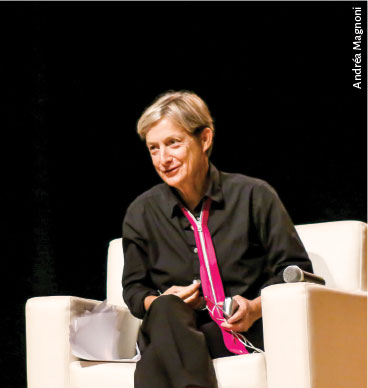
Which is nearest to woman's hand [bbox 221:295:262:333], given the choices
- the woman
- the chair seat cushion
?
the woman

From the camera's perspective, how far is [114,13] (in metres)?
2.78

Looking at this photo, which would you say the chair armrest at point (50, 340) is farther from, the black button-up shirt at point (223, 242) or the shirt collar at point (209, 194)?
the shirt collar at point (209, 194)

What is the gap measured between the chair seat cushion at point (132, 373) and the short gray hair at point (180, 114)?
0.63 meters

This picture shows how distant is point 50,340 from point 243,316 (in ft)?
1.62

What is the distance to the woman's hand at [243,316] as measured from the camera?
156 cm

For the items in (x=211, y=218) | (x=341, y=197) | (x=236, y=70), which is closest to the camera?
(x=211, y=218)

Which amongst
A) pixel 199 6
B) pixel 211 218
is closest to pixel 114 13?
pixel 199 6

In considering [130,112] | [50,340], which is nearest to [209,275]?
[50,340]

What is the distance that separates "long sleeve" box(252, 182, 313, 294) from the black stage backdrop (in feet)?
2.54

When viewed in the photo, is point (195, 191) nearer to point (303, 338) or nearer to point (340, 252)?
point (340, 252)

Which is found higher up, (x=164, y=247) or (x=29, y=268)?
(x=164, y=247)

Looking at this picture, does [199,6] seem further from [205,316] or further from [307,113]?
[205,316]

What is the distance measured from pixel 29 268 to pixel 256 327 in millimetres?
1155

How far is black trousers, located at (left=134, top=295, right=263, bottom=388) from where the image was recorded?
141 centimetres
